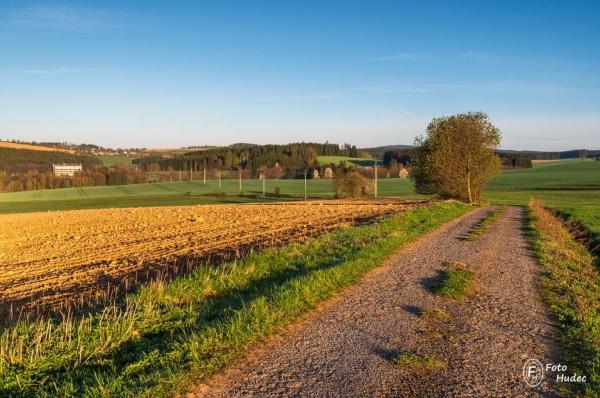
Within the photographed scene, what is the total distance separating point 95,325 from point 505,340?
6203mm

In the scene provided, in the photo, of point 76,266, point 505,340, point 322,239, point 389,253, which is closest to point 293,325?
point 505,340

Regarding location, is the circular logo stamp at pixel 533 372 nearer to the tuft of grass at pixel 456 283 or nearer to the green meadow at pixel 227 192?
the tuft of grass at pixel 456 283

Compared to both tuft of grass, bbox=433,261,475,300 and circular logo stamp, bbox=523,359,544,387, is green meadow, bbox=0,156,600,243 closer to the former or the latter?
tuft of grass, bbox=433,261,475,300

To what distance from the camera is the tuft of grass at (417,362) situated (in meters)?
5.26

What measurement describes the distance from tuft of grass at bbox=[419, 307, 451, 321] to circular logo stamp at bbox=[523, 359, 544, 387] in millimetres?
1686

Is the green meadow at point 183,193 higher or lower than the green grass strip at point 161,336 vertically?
lower

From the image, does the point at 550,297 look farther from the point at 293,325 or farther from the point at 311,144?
the point at 311,144

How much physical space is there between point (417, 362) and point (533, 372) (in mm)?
1325

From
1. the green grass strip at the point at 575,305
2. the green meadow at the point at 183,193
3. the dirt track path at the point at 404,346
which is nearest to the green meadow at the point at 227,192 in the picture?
the green meadow at the point at 183,193

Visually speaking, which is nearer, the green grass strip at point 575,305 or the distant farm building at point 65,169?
the green grass strip at point 575,305

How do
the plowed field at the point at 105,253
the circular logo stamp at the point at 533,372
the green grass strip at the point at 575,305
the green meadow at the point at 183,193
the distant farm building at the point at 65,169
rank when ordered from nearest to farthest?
1. the circular logo stamp at the point at 533,372
2. the green grass strip at the point at 575,305
3. the plowed field at the point at 105,253
4. the green meadow at the point at 183,193
5. the distant farm building at the point at 65,169

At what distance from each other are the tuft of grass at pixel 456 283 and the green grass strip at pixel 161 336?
6.02ft

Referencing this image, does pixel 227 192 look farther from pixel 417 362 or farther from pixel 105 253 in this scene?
pixel 417 362

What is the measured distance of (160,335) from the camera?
680 cm
